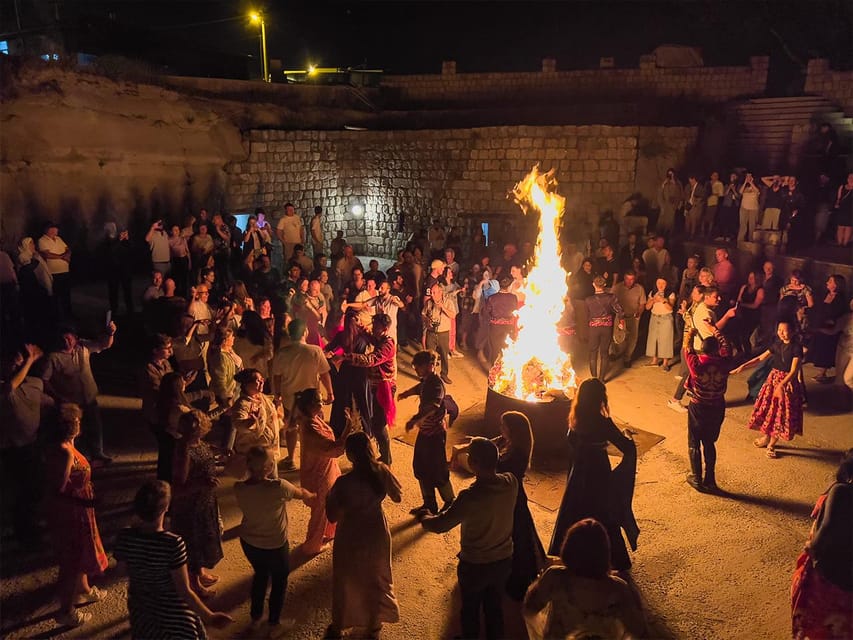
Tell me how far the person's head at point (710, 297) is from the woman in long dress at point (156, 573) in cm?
729

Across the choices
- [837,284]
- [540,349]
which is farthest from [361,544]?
[837,284]

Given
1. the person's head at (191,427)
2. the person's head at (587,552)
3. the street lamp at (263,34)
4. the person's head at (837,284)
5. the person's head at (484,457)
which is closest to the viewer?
the person's head at (587,552)

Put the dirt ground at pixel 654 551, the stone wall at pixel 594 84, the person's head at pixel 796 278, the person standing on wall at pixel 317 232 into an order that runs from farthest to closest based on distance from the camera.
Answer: the stone wall at pixel 594 84 → the person standing on wall at pixel 317 232 → the person's head at pixel 796 278 → the dirt ground at pixel 654 551

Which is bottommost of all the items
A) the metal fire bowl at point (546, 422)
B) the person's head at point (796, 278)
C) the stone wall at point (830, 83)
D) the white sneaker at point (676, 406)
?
the white sneaker at point (676, 406)

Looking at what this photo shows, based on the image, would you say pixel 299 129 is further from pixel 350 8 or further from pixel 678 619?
pixel 678 619

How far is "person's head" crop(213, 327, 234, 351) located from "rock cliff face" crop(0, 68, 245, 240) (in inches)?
344

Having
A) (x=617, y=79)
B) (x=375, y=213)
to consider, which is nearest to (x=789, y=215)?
(x=617, y=79)

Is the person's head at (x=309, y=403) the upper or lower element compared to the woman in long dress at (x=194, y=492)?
upper

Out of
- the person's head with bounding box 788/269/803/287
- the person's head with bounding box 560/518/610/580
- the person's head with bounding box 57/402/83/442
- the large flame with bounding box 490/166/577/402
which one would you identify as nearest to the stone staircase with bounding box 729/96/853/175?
the person's head with bounding box 788/269/803/287

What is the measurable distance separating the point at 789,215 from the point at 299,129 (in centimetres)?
1343

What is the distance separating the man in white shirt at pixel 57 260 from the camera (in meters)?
10.4

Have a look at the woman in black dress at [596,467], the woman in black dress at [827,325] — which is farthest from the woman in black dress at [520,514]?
the woman in black dress at [827,325]

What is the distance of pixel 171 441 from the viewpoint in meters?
5.83

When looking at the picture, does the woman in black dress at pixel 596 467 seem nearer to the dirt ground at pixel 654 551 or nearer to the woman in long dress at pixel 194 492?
the dirt ground at pixel 654 551
